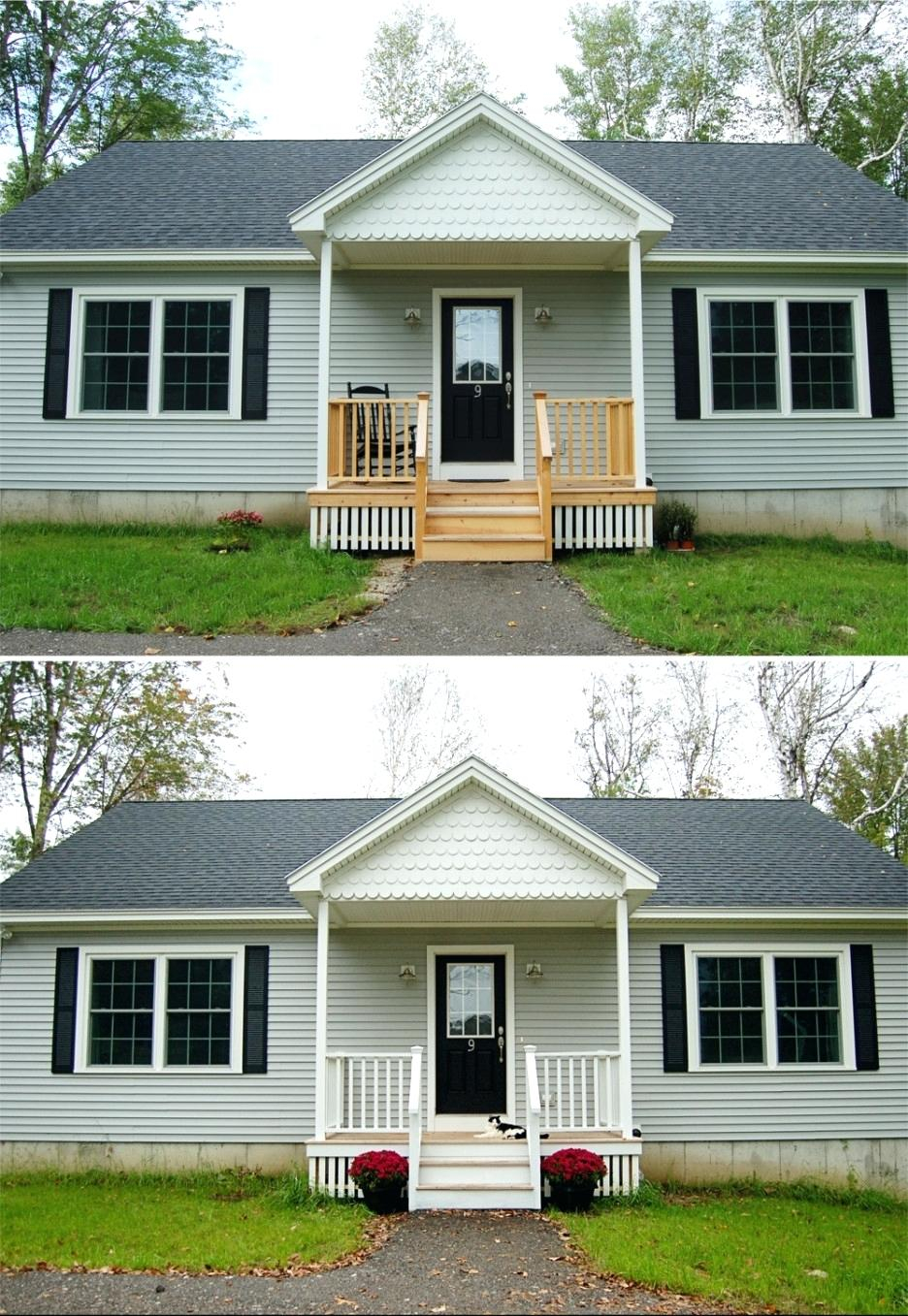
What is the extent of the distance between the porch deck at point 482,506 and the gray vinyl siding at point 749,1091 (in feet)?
14.6

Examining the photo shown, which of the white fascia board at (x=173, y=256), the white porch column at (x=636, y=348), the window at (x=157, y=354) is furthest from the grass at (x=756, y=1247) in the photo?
the white fascia board at (x=173, y=256)

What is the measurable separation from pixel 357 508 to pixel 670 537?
363 cm

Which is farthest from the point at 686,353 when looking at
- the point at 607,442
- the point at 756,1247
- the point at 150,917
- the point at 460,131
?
the point at 756,1247

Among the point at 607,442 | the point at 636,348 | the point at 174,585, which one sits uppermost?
the point at 636,348

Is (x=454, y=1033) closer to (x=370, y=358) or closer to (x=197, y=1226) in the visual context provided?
(x=197, y=1226)

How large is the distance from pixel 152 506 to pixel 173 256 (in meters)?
3.02

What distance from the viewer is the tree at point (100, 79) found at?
25625 mm

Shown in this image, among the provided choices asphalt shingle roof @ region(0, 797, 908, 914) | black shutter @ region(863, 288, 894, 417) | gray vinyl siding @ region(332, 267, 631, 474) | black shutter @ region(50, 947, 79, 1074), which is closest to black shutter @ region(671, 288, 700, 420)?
gray vinyl siding @ region(332, 267, 631, 474)

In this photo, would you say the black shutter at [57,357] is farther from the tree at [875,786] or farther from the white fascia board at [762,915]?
the tree at [875,786]

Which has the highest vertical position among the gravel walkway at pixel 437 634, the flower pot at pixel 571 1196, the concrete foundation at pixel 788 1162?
the gravel walkway at pixel 437 634

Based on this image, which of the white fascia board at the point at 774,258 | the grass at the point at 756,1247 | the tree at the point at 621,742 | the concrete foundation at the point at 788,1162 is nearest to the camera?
the grass at the point at 756,1247

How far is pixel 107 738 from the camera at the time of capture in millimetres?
23484

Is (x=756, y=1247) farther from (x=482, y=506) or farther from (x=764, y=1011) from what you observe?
(x=482, y=506)

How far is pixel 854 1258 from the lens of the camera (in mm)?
9188
